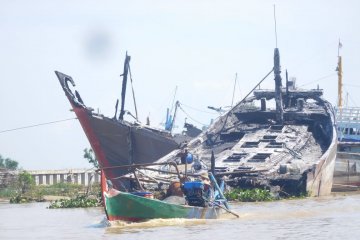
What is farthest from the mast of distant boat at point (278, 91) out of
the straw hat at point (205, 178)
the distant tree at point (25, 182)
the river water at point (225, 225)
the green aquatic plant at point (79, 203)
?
the straw hat at point (205, 178)

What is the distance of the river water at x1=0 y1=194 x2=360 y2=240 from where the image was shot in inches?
885

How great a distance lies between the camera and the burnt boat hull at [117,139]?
1533 inches

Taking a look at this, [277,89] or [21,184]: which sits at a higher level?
[277,89]

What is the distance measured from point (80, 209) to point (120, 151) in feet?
16.0

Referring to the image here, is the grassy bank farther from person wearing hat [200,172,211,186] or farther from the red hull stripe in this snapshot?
person wearing hat [200,172,211,186]

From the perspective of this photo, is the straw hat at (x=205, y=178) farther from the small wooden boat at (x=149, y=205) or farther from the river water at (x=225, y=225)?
the river water at (x=225, y=225)

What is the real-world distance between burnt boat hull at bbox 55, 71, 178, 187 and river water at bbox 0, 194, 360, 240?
661 cm

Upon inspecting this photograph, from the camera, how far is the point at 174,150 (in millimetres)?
38719

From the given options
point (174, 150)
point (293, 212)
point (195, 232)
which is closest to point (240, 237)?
point (195, 232)

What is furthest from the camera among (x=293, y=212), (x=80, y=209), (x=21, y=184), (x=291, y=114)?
(x=21, y=184)

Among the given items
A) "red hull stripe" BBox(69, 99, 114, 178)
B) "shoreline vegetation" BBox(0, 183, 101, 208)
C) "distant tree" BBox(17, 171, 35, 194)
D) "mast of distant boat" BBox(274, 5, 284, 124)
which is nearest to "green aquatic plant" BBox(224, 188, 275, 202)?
"shoreline vegetation" BBox(0, 183, 101, 208)

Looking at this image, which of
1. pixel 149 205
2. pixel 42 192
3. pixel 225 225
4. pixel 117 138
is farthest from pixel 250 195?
pixel 42 192

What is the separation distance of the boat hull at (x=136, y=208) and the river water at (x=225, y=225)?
0.20 metres

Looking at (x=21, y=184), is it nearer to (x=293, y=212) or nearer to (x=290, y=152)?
(x=290, y=152)
